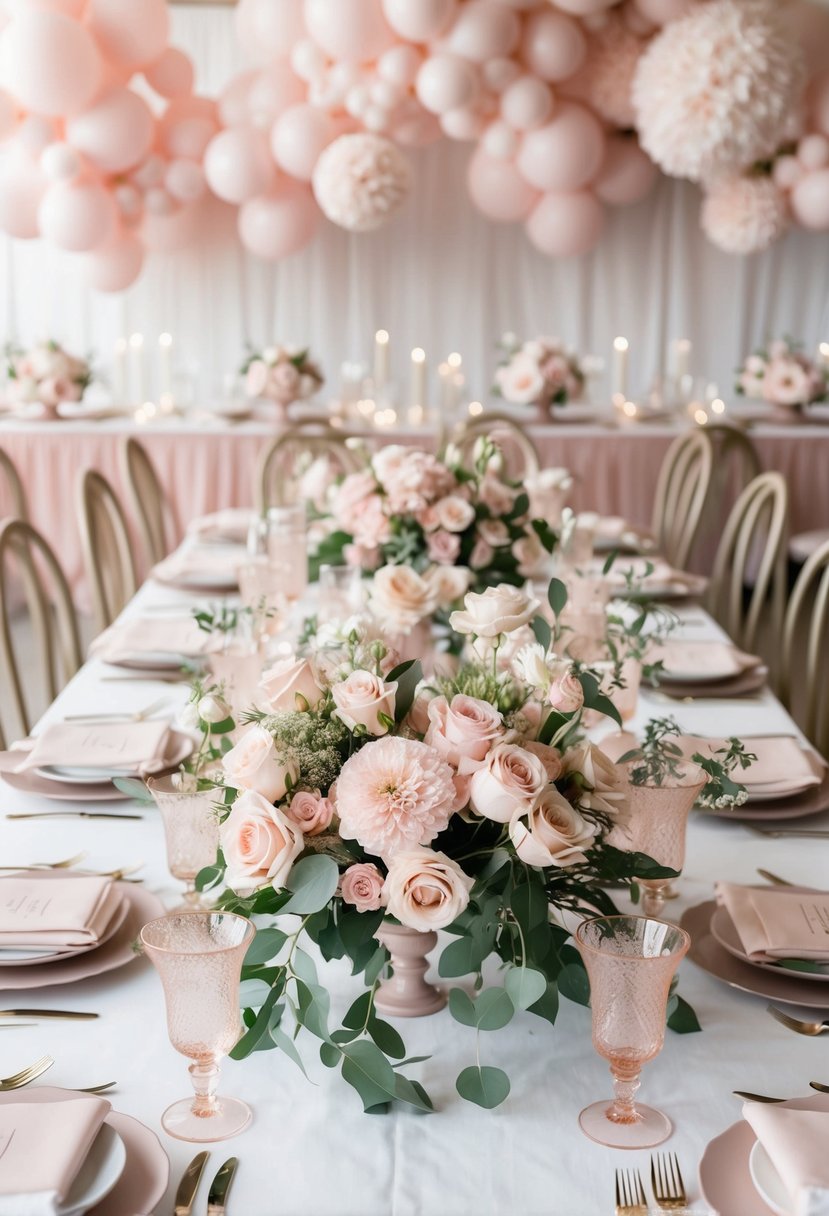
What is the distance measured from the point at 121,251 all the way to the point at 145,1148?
5364 mm

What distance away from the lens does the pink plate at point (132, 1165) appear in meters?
0.87

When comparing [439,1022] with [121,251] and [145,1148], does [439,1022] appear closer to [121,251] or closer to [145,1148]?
[145,1148]

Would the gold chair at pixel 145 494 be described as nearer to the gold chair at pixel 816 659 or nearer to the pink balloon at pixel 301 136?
the gold chair at pixel 816 659

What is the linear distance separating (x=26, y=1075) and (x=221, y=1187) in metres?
0.22

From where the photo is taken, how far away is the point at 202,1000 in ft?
3.10

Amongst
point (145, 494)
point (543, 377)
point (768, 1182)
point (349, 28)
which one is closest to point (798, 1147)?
point (768, 1182)

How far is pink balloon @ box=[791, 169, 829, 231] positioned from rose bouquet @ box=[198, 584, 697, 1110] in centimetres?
519

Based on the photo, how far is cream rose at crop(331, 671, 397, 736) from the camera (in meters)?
1.04

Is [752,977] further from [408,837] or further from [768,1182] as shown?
[408,837]

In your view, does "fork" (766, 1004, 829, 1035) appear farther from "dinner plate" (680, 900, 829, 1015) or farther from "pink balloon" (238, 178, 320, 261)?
"pink balloon" (238, 178, 320, 261)

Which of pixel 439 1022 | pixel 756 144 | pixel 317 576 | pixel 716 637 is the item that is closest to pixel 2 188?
pixel 756 144

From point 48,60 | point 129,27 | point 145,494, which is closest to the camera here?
point 145,494

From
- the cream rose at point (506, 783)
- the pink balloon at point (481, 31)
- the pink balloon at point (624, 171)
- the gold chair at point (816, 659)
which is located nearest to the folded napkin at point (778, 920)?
the cream rose at point (506, 783)

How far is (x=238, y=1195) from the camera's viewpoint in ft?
2.98
